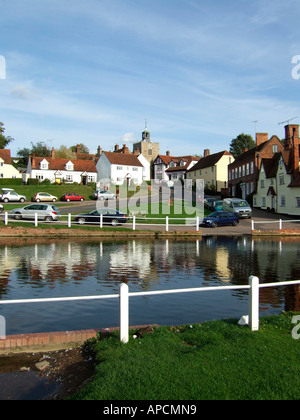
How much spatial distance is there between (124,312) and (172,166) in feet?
318

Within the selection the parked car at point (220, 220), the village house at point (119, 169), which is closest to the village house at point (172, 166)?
the village house at point (119, 169)

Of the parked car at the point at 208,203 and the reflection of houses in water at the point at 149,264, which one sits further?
the parked car at the point at 208,203

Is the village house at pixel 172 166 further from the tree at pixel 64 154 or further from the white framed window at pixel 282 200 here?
the white framed window at pixel 282 200

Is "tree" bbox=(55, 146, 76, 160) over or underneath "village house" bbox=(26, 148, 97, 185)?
over

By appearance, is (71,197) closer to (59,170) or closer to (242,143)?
(59,170)

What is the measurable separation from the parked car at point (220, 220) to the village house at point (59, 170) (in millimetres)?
46389

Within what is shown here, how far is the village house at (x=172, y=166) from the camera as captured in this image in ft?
316

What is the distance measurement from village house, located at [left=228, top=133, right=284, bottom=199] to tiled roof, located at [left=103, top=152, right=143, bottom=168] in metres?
24.8

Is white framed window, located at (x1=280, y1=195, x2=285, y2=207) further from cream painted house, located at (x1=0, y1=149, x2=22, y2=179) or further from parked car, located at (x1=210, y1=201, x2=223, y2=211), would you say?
cream painted house, located at (x1=0, y1=149, x2=22, y2=179)

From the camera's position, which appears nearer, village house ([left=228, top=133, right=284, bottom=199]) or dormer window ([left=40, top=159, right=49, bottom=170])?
village house ([left=228, top=133, right=284, bottom=199])

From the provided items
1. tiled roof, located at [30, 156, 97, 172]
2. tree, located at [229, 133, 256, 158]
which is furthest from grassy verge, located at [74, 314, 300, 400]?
tree, located at [229, 133, 256, 158]

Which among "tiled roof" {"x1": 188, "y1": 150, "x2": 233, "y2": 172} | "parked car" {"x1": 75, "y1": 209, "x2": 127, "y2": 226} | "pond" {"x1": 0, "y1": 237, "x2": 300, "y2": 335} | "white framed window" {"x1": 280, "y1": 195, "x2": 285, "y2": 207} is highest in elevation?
"tiled roof" {"x1": 188, "y1": 150, "x2": 233, "y2": 172}

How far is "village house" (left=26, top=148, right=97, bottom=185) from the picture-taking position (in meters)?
77.9

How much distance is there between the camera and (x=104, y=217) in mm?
33531
